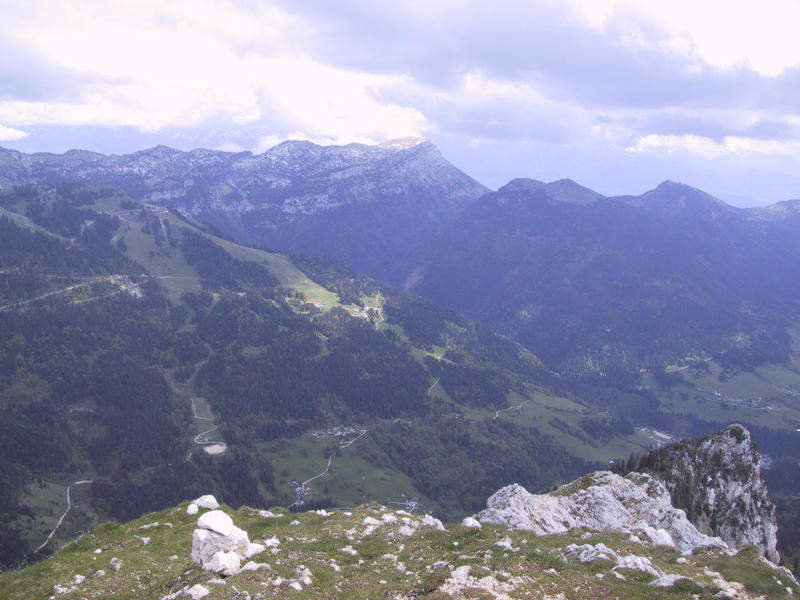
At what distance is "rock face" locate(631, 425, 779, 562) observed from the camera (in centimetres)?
9012

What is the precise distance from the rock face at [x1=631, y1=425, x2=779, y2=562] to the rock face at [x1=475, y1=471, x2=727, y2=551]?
1646cm

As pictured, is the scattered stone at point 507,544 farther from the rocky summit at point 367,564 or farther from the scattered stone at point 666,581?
the scattered stone at point 666,581

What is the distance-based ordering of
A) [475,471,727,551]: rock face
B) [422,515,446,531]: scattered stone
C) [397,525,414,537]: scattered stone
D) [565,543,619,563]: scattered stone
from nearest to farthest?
[565,543,619,563]: scattered stone < [397,525,414,537]: scattered stone < [422,515,446,531]: scattered stone < [475,471,727,551]: rock face

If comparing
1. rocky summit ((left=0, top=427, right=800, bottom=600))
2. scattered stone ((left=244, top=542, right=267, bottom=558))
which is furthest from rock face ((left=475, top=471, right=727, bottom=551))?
scattered stone ((left=244, top=542, right=267, bottom=558))

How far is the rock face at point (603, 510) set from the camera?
183 feet

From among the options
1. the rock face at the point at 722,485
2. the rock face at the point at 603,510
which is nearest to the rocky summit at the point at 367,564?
the rock face at the point at 603,510

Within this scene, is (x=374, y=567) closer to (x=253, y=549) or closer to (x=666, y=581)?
(x=253, y=549)

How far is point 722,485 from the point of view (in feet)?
316

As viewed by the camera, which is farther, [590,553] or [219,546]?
[590,553]

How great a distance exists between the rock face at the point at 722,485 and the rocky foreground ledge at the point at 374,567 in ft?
178

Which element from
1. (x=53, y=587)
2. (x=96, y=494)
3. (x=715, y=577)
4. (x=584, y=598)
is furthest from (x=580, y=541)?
(x=96, y=494)

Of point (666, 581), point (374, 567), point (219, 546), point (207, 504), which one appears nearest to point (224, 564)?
point (219, 546)

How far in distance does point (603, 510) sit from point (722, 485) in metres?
46.0

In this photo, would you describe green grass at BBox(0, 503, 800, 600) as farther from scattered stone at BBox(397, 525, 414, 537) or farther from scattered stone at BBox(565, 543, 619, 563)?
scattered stone at BBox(565, 543, 619, 563)
